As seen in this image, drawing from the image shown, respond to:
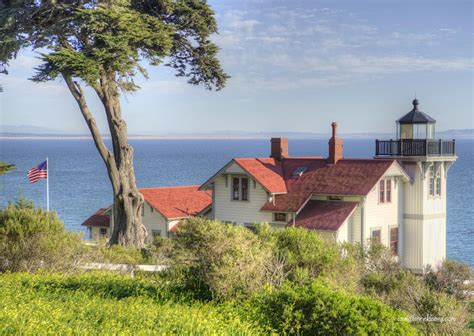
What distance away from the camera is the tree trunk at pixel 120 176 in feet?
96.5

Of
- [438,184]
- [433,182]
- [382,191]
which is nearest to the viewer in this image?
[382,191]

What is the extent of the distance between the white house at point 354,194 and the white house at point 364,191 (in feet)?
0.14

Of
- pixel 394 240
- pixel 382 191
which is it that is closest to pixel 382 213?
pixel 382 191

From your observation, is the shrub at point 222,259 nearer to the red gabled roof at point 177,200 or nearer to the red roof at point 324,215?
the red roof at point 324,215

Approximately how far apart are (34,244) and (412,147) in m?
20.8

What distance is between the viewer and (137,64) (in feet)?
82.7

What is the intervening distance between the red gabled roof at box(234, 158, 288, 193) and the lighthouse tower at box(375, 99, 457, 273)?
16.8ft

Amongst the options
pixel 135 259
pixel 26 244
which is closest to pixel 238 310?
pixel 26 244

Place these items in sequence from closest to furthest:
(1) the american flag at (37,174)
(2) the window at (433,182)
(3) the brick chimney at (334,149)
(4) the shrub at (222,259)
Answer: (4) the shrub at (222,259)
(1) the american flag at (37,174)
(3) the brick chimney at (334,149)
(2) the window at (433,182)

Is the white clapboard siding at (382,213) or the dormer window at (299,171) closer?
the white clapboard siding at (382,213)

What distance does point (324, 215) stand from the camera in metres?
32.3

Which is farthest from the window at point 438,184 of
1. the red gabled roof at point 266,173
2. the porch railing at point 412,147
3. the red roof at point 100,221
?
the red roof at point 100,221

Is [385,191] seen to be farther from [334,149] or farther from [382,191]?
[334,149]

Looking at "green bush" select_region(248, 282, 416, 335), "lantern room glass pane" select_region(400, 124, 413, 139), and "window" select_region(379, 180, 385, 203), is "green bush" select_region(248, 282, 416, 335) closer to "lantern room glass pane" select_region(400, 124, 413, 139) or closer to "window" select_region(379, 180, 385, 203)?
"window" select_region(379, 180, 385, 203)
